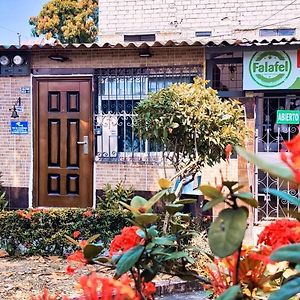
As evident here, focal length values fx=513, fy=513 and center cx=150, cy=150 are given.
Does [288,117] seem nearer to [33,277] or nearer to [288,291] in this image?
[33,277]

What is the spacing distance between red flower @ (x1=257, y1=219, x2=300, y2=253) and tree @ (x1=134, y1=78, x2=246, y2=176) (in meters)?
4.33

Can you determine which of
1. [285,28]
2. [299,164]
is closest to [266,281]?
[299,164]

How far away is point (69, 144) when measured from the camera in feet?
28.7

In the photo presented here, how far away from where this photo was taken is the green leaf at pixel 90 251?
1575mm

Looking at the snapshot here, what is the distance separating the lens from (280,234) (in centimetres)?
138

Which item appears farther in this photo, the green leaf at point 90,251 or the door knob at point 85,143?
the door knob at point 85,143

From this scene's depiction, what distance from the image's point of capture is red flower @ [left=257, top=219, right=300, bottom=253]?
1.35 metres

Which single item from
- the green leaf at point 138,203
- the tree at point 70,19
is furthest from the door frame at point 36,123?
the tree at point 70,19

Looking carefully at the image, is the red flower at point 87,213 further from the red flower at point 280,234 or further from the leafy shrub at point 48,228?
the red flower at point 280,234

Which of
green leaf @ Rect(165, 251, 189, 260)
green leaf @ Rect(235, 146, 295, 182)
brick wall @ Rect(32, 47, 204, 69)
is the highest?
brick wall @ Rect(32, 47, 204, 69)

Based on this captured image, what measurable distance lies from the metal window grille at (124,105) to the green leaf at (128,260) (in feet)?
22.1

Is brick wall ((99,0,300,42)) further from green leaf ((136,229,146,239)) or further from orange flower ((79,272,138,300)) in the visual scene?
orange flower ((79,272,138,300))

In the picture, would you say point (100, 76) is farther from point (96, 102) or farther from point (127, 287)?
point (127, 287)

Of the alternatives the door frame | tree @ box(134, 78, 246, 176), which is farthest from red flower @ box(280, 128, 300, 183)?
the door frame
